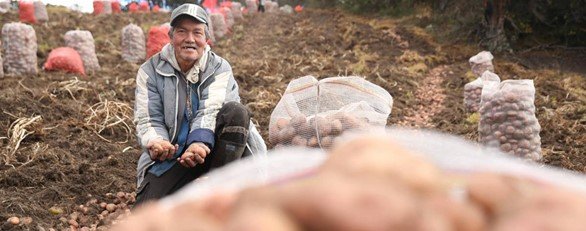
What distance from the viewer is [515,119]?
12.1ft

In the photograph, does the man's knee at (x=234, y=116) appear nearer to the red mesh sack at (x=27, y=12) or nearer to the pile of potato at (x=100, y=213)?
the pile of potato at (x=100, y=213)

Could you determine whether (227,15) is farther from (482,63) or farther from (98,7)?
(482,63)

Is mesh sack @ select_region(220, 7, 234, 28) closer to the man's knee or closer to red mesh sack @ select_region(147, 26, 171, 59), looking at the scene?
red mesh sack @ select_region(147, 26, 171, 59)

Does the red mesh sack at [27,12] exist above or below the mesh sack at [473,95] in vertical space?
below

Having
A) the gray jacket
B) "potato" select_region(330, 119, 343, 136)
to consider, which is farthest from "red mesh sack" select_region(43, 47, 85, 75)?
"potato" select_region(330, 119, 343, 136)

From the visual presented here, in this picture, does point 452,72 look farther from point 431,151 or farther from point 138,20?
point 138,20

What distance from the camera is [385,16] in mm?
18234

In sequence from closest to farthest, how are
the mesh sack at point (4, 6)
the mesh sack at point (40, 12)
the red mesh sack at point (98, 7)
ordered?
the mesh sack at point (40, 12) < the mesh sack at point (4, 6) < the red mesh sack at point (98, 7)

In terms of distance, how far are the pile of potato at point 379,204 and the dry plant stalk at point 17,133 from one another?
11.5 feet

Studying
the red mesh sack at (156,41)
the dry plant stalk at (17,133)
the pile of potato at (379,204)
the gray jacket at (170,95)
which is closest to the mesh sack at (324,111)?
the gray jacket at (170,95)

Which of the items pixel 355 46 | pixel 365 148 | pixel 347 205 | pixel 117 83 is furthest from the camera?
pixel 355 46

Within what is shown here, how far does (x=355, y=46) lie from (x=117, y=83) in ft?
18.4

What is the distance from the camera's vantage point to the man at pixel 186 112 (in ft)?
8.67

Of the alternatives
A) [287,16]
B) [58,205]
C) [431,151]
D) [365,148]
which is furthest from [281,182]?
[287,16]
